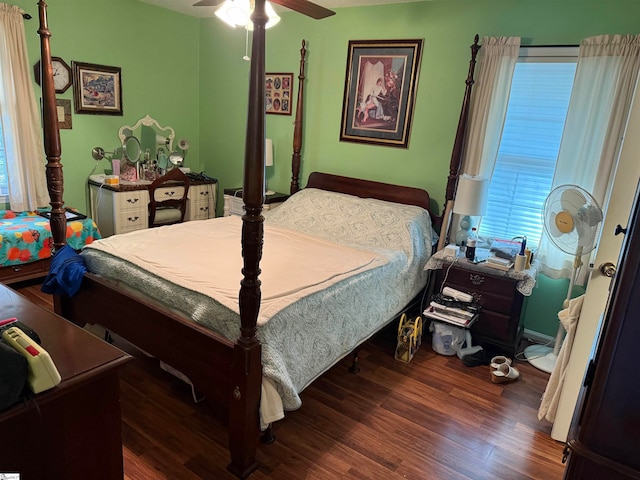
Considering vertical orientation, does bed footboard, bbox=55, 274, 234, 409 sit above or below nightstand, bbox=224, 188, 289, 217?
below

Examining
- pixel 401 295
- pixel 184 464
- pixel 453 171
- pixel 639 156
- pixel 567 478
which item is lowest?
pixel 184 464

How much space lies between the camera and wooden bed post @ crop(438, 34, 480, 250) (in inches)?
121

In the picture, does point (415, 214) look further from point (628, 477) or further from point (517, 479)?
point (628, 477)

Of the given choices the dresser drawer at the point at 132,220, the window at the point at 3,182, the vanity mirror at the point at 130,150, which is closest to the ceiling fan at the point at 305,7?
the dresser drawer at the point at 132,220

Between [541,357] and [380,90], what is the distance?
7.89 ft

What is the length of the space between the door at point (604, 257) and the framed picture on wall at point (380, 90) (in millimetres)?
1865

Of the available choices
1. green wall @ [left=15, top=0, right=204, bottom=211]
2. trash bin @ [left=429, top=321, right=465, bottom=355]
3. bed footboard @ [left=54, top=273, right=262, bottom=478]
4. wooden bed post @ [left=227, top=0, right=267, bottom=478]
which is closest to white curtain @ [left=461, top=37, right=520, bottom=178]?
trash bin @ [left=429, top=321, right=465, bottom=355]

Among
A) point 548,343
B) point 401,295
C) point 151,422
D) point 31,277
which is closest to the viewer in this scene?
point 151,422

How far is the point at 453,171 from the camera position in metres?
3.27

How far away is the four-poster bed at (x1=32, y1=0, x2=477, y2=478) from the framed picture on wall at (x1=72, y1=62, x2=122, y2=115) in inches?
78.8

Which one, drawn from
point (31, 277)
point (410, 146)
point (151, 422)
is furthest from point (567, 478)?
point (31, 277)

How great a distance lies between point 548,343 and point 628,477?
8.26 feet

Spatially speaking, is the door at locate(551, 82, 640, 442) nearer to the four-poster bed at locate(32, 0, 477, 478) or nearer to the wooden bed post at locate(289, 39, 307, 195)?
the four-poster bed at locate(32, 0, 477, 478)

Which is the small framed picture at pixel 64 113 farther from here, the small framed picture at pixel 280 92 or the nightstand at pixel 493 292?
the nightstand at pixel 493 292
